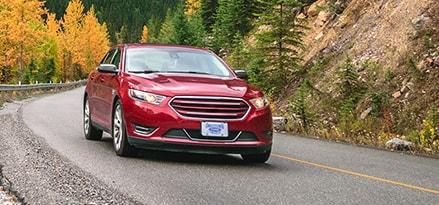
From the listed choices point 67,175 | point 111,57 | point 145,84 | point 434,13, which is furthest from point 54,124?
point 434,13

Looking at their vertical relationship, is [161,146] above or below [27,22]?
above

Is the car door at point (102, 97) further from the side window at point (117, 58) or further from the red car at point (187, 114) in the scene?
the red car at point (187, 114)

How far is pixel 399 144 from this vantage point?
10875mm

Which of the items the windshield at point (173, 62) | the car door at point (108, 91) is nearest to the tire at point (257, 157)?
the windshield at point (173, 62)

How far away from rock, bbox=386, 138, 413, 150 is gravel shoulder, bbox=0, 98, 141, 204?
21.1ft

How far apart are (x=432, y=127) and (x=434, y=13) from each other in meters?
5.79

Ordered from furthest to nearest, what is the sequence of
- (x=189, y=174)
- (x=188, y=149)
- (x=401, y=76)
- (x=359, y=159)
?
1. (x=401, y=76)
2. (x=359, y=159)
3. (x=188, y=149)
4. (x=189, y=174)

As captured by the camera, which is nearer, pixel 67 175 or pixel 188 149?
pixel 67 175

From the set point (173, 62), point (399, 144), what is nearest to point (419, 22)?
point (399, 144)

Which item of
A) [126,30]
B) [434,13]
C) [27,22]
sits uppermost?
[434,13]

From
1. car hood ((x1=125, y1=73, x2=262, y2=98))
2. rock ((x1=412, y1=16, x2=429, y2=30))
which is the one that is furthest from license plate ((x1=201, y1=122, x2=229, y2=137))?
rock ((x1=412, y1=16, x2=429, y2=30))

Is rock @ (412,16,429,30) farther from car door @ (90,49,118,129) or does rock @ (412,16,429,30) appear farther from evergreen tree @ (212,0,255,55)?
evergreen tree @ (212,0,255,55)

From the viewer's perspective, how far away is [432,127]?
37.0 ft

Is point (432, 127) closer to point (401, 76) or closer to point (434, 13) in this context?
point (401, 76)
